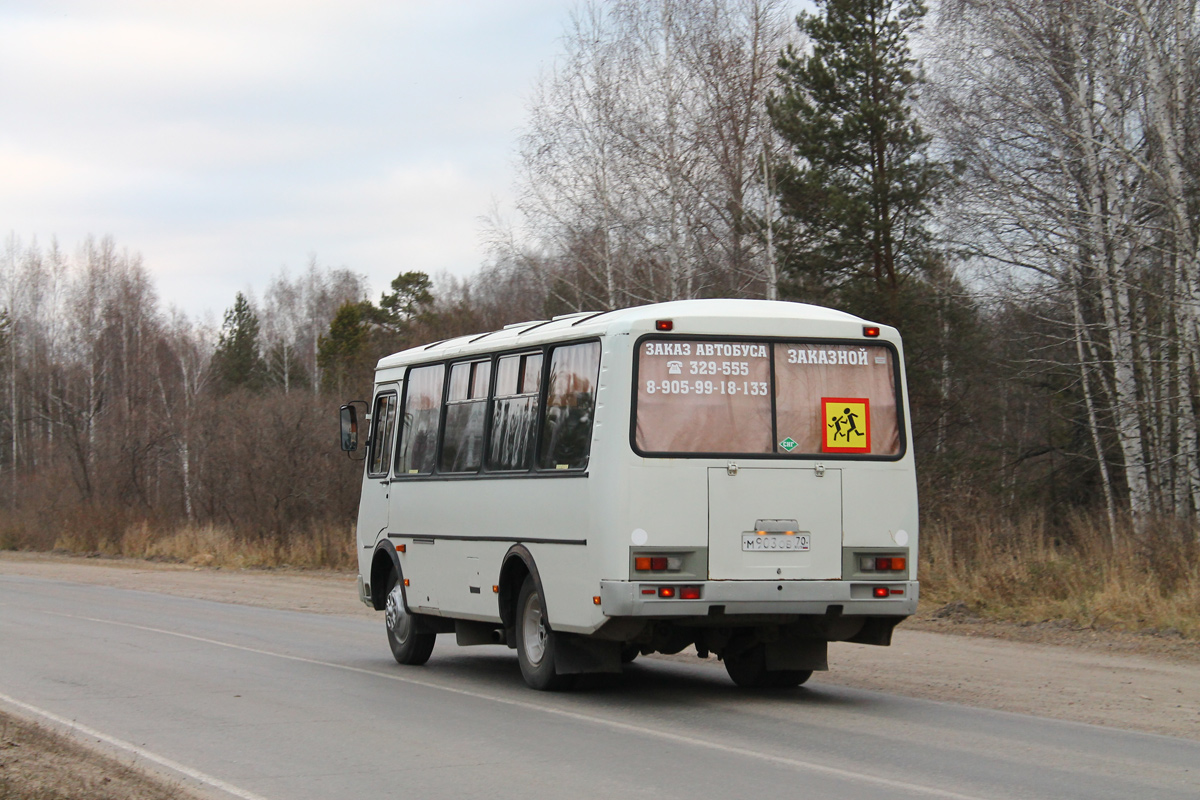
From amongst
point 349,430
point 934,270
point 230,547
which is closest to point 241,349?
point 230,547

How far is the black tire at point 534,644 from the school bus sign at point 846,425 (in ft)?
8.74

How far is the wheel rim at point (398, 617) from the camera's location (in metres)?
13.8

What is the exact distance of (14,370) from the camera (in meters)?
71.0

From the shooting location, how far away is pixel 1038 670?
42.2ft

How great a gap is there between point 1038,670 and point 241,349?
258 ft

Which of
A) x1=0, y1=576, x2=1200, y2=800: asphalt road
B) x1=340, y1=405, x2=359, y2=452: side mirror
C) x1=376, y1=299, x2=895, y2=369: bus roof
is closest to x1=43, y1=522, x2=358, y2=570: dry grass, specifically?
x1=340, y1=405, x2=359, y2=452: side mirror

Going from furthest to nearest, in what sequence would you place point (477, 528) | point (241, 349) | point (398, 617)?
point (241, 349), point (398, 617), point (477, 528)

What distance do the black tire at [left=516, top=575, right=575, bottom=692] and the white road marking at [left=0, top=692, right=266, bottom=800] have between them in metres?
3.46

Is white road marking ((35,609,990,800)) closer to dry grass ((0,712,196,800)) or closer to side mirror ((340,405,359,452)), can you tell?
side mirror ((340,405,359,452))

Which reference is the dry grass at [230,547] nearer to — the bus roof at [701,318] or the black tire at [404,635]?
the black tire at [404,635]

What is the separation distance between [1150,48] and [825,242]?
1264 centimetres

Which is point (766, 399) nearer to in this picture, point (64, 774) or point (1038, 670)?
point (1038, 670)

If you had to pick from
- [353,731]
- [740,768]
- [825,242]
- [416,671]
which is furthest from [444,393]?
[825,242]

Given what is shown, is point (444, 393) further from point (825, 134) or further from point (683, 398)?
point (825, 134)
